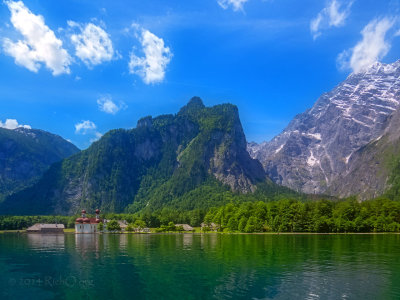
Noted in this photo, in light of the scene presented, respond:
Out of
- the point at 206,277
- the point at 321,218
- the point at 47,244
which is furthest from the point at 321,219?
the point at 206,277

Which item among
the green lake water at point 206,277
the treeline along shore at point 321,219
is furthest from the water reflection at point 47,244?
the treeline along shore at point 321,219

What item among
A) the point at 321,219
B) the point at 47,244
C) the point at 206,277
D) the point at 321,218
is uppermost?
the point at 206,277

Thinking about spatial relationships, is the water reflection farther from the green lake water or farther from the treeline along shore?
the treeline along shore

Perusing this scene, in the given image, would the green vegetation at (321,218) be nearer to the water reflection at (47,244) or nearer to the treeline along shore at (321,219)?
the treeline along shore at (321,219)

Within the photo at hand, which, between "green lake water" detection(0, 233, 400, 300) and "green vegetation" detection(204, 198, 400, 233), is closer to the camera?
"green lake water" detection(0, 233, 400, 300)

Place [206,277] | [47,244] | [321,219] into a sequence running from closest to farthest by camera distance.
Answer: [206,277] → [47,244] → [321,219]

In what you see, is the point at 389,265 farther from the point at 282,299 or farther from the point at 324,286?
the point at 282,299

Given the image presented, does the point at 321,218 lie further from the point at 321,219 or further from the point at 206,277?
the point at 206,277

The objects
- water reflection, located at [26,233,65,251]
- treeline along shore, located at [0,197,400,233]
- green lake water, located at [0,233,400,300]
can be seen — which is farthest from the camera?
treeline along shore, located at [0,197,400,233]

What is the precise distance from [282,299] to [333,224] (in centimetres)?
13811

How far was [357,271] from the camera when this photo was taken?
53.9 meters

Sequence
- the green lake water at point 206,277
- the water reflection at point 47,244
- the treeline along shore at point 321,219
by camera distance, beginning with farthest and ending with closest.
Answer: the treeline along shore at point 321,219
the water reflection at point 47,244
the green lake water at point 206,277

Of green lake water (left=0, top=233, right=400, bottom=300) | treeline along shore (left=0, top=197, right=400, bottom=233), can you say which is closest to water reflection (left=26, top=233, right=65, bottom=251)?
green lake water (left=0, top=233, right=400, bottom=300)

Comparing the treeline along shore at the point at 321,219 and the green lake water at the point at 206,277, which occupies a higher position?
the green lake water at the point at 206,277
